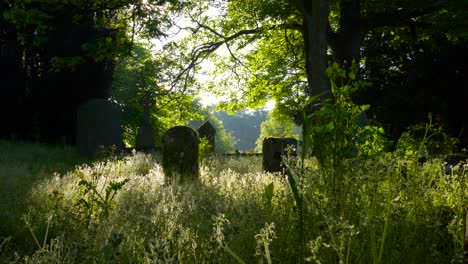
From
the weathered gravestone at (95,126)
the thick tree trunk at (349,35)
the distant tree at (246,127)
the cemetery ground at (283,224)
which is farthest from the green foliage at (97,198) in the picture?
the distant tree at (246,127)

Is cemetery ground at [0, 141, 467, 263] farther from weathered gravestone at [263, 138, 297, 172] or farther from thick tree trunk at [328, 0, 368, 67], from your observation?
thick tree trunk at [328, 0, 368, 67]

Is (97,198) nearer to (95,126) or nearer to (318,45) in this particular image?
(318,45)

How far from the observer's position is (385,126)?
20094 millimetres

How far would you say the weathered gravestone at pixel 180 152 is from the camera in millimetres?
11094

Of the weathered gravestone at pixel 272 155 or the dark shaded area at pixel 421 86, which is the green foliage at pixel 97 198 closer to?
the weathered gravestone at pixel 272 155

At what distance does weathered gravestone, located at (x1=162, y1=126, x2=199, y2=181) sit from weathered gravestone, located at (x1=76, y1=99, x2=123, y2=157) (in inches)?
251

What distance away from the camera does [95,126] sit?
1725cm

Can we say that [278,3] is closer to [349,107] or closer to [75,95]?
[75,95]

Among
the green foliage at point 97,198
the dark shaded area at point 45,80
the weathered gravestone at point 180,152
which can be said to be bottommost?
the green foliage at point 97,198

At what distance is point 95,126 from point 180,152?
726 cm

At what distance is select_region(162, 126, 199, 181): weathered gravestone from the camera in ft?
36.4

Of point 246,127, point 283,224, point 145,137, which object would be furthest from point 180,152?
point 246,127

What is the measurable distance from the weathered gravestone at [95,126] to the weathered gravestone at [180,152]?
6368 mm

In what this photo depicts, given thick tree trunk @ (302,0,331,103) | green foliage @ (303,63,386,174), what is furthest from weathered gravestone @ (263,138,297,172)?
green foliage @ (303,63,386,174)
